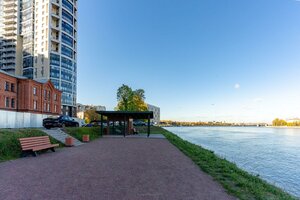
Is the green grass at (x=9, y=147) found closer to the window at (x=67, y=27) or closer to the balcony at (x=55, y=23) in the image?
the balcony at (x=55, y=23)

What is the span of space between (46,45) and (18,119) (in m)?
36.0

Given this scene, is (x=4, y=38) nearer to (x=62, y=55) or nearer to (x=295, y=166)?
(x=62, y=55)

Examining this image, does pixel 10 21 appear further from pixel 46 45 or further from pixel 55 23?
pixel 46 45

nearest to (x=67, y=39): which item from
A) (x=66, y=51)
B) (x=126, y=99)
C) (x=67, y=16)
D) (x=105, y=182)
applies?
(x=66, y=51)

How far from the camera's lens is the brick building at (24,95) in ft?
102

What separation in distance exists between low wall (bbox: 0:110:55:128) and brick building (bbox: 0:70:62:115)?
1008mm

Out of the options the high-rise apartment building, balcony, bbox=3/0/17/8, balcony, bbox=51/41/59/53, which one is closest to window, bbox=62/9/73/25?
the high-rise apartment building

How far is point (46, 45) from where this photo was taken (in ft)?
201

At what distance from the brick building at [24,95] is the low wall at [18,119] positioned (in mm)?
1008

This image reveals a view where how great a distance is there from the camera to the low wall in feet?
93.6

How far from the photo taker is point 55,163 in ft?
31.0

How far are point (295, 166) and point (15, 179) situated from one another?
1704 centimetres

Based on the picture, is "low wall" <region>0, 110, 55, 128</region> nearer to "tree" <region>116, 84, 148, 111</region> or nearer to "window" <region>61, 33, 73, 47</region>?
"tree" <region>116, 84, 148, 111</region>

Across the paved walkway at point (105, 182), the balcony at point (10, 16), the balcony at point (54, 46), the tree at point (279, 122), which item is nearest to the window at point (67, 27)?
the balcony at point (54, 46)
